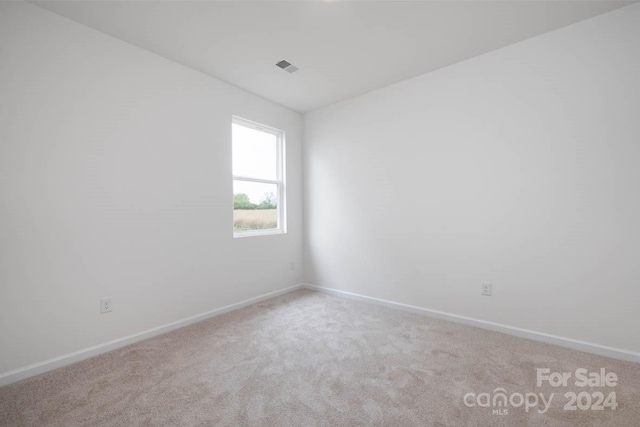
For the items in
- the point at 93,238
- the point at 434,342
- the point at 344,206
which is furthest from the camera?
the point at 344,206

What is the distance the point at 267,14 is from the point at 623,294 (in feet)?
11.2

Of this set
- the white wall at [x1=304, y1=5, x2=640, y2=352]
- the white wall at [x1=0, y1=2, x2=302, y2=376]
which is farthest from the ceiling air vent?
the white wall at [x1=304, y1=5, x2=640, y2=352]

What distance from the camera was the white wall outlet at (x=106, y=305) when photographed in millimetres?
2270

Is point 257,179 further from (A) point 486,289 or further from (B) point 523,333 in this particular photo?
(B) point 523,333

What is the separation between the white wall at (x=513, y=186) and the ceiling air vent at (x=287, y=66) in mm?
990

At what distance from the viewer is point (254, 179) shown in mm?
3604

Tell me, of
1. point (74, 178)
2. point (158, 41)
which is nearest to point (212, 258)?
point (74, 178)

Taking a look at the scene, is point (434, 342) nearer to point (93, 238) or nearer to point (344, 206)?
point (344, 206)

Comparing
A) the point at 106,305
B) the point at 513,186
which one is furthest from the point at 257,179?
the point at 513,186

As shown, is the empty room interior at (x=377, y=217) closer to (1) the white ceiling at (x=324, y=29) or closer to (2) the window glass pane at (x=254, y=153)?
(1) the white ceiling at (x=324, y=29)

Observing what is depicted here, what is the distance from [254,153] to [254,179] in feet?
1.16

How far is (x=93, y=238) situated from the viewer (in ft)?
7.32

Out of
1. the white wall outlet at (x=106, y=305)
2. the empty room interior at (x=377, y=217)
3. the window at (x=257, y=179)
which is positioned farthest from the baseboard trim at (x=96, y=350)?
the window at (x=257, y=179)

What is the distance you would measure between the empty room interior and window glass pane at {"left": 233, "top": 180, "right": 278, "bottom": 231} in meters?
0.22
